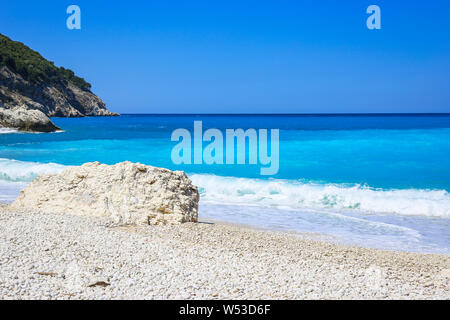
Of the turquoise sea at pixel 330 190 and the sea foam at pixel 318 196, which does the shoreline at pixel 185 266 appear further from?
the sea foam at pixel 318 196

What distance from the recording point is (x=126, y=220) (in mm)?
7887

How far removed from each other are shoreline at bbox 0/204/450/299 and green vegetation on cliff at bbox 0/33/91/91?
71293 mm

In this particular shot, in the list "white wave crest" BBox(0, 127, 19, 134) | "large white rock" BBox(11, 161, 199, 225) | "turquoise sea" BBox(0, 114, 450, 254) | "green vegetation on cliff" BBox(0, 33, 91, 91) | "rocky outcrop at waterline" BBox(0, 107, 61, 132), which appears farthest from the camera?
"green vegetation on cliff" BBox(0, 33, 91, 91)

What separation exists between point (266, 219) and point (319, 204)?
10.3 ft

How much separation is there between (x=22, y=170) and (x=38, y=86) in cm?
6449

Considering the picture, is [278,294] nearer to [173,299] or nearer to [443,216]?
[173,299]

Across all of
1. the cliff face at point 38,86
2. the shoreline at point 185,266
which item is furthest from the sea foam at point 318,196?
the cliff face at point 38,86

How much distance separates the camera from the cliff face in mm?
67875

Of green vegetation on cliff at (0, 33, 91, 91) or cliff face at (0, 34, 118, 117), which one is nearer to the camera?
cliff face at (0, 34, 118, 117)

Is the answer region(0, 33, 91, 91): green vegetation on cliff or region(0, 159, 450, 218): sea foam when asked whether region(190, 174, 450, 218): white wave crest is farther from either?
region(0, 33, 91, 91): green vegetation on cliff

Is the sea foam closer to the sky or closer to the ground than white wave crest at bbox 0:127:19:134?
closer to the ground

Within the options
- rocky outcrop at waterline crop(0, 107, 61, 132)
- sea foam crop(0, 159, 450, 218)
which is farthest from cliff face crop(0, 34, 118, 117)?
sea foam crop(0, 159, 450, 218)

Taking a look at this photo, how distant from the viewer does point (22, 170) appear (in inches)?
722

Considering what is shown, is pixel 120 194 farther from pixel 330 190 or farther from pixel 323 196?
pixel 330 190
